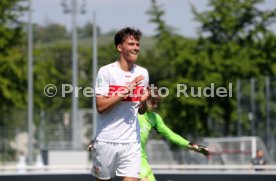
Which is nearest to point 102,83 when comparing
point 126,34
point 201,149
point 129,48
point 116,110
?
point 116,110

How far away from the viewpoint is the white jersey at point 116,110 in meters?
10.0

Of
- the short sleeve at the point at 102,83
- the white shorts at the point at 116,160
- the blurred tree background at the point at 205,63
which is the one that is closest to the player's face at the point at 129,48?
the short sleeve at the point at 102,83

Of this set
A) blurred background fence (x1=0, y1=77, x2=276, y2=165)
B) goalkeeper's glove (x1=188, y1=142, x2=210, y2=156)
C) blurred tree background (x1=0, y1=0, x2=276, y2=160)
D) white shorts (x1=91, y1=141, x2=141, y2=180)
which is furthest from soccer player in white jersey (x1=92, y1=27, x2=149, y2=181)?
blurred tree background (x1=0, y1=0, x2=276, y2=160)

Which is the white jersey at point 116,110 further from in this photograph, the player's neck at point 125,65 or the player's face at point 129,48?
the player's face at point 129,48

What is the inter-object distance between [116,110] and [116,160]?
49 centimetres

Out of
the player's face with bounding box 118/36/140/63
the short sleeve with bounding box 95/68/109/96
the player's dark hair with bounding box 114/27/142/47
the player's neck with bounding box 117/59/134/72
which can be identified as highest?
the player's dark hair with bounding box 114/27/142/47

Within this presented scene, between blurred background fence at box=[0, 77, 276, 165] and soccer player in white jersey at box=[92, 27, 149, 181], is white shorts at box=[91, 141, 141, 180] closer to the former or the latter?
soccer player in white jersey at box=[92, 27, 149, 181]

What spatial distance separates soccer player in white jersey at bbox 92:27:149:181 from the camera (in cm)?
999

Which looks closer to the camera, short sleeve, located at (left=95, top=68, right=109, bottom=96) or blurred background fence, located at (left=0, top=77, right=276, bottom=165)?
short sleeve, located at (left=95, top=68, right=109, bottom=96)

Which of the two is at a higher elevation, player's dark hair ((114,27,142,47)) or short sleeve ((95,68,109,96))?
player's dark hair ((114,27,142,47))

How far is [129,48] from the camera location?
9.96 meters

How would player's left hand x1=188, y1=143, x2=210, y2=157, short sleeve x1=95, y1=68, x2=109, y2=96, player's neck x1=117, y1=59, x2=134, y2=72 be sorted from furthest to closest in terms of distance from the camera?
player's left hand x1=188, y1=143, x2=210, y2=157, player's neck x1=117, y1=59, x2=134, y2=72, short sleeve x1=95, y1=68, x2=109, y2=96

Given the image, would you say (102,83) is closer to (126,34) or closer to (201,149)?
(126,34)

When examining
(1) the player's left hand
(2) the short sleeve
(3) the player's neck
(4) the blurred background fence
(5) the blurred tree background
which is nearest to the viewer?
(2) the short sleeve
